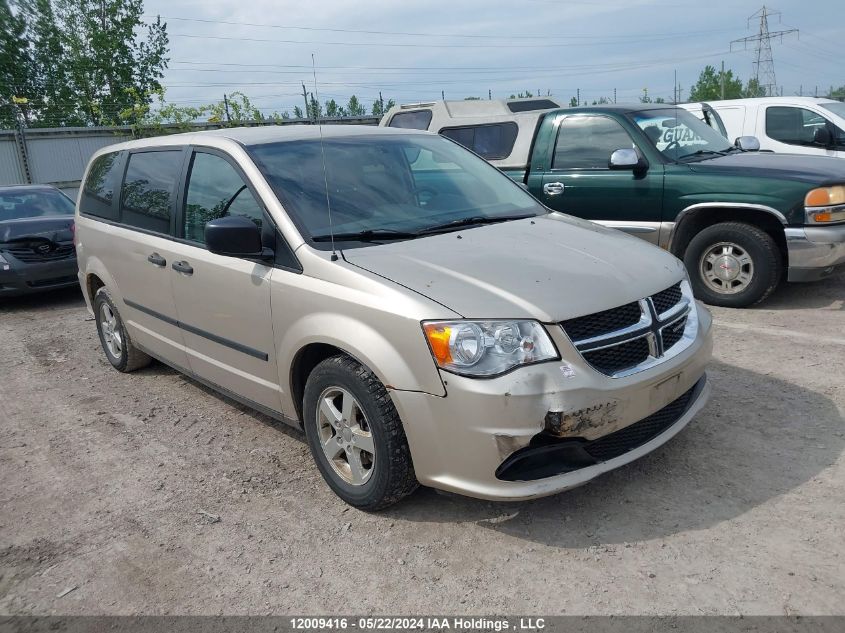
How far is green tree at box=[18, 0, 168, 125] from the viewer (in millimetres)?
28094

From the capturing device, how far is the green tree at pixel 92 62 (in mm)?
28094

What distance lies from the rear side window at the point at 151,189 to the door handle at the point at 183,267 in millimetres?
307

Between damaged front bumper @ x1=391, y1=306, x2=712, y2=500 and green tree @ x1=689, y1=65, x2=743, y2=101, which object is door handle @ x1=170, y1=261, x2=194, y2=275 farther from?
green tree @ x1=689, y1=65, x2=743, y2=101

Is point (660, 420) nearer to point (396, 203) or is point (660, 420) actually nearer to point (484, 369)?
point (484, 369)

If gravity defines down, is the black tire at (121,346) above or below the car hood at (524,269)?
below

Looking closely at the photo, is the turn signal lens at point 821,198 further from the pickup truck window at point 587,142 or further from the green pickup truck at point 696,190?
the pickup truck window at point 587,142

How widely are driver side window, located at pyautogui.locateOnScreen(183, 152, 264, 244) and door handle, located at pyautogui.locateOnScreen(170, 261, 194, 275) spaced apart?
0.51ft

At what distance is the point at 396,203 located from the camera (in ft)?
12.5

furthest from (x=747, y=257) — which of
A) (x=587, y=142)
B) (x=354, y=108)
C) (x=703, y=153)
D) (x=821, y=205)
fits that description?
(x=354, y=108)

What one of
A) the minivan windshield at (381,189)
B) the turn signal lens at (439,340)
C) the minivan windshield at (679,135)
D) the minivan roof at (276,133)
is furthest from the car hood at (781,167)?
the turn signal lens at (439,340)

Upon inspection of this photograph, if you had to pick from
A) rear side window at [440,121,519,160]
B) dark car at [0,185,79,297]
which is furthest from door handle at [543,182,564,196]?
dark car at [0,185,79,297]

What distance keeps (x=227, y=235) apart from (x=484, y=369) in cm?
147

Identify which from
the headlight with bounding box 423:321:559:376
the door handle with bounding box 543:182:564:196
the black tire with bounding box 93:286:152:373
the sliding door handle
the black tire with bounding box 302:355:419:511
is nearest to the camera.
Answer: the headlight with bounding box 423:321:559:376

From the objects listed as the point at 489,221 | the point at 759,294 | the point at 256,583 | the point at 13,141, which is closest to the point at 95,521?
the point at 256,583
